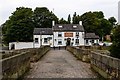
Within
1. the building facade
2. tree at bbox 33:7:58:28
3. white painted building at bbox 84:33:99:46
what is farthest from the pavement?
tree at bbox 33:7:58:28

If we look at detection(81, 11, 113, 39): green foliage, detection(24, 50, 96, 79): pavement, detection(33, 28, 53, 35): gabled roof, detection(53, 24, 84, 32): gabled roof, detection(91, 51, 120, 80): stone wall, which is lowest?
detection(24, 50, 96, 79): pavement

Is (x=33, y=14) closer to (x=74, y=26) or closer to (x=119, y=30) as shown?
(x=74, y=26)

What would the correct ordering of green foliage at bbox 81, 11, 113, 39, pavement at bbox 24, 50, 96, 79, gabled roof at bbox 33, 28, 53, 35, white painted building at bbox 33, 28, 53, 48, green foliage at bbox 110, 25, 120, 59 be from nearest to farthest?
green foliage at bbox 110, 25, 120, 59, pavement at bbox 24, 50, 96, 79, white painted building at bbox 33, 28, 53, 48, gabled roof at bbox 33, 28, 53, 35, green foliage at bbox 81, 11, 113, 39

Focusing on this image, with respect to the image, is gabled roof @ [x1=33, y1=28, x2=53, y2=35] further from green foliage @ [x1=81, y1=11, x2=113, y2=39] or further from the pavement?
the pavement

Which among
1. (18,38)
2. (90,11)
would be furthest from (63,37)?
(90,11)

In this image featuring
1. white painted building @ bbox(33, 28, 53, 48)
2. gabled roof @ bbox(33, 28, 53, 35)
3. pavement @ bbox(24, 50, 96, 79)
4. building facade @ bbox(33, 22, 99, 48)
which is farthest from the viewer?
gabled roof @ bbox(33, 28, 53, 35)

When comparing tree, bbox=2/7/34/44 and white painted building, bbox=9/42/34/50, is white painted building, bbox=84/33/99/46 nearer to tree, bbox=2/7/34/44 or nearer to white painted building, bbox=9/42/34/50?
tree, bbox=2/7/34/44

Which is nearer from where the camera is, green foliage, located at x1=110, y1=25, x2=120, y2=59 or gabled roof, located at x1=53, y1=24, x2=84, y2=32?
green foliage, located at x1=110, y1=25, x2=120, y2=59

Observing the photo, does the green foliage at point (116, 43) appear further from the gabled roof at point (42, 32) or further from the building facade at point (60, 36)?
the gabled roof at point (42, 32)

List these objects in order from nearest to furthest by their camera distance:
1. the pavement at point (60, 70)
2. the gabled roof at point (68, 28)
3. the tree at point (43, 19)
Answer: the pavement at point (60, 70) → the gabled roof at point (68, 28) → the tree at point (43, 19)

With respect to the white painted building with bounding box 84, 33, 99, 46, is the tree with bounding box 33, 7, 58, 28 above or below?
above

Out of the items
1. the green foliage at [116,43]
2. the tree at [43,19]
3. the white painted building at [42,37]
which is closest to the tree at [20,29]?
the white painted building at [42,37]

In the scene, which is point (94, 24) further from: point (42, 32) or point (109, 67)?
point (109, 67)

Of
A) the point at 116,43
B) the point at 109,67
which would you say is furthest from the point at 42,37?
the point at 116,43
